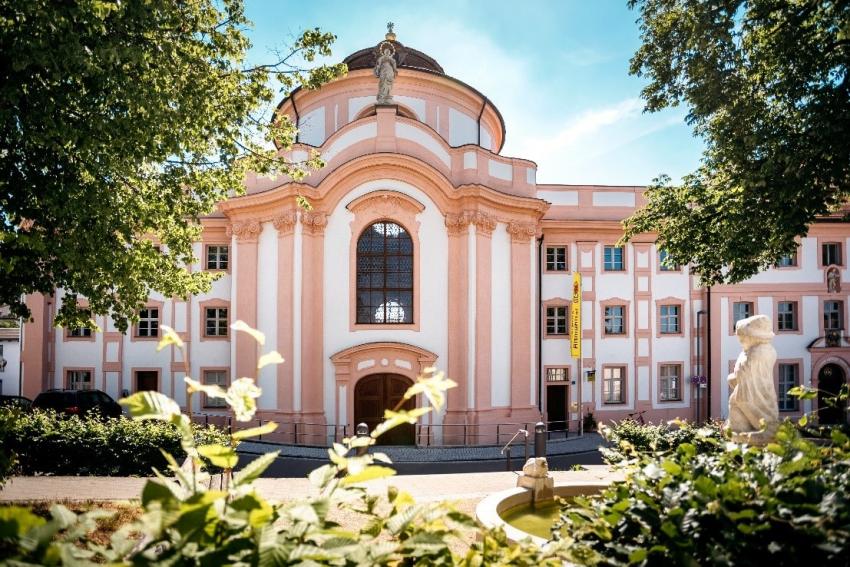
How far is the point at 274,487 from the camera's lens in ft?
35.2

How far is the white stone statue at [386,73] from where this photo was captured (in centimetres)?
2011

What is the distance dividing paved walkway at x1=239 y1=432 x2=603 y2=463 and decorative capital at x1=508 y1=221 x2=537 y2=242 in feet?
23.0

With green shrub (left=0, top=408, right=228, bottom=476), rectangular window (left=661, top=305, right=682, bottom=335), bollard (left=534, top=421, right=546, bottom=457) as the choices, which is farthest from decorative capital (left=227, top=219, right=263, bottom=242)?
rectangular window (left=661, top=305, right=682, bottom=335)

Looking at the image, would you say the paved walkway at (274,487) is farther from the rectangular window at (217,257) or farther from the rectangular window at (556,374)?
the rectangular window at (217,257)

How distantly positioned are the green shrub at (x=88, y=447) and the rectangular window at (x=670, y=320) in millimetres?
18848

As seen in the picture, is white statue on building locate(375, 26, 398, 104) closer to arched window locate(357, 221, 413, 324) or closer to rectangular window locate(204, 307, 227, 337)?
arched window locate(357, 221, 413, 324)

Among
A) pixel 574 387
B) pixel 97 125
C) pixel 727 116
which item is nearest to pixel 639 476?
pixel 97 125

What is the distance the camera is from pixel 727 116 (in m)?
11.2

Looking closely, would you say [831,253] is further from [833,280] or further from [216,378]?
[216,378]

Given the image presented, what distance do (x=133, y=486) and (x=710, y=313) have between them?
2207 cm

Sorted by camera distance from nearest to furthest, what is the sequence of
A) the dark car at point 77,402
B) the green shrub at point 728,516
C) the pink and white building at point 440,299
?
the green shrub at point 728,516, the pink and white building at point 440,299, the dark car at point 77,402

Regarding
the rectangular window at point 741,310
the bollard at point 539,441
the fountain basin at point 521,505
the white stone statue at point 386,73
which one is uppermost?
the white stone statue at point 386,73

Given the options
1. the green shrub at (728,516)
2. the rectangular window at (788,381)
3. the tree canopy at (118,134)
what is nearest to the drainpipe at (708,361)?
the rectangular window at (788,381)

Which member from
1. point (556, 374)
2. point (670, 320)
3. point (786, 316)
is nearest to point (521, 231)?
point (556, 374)
